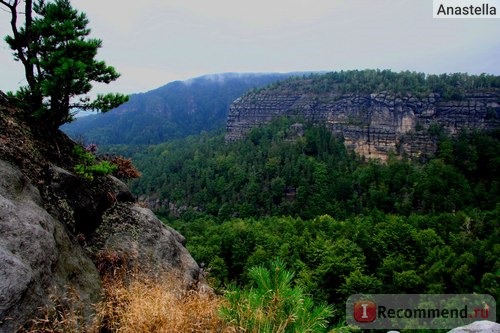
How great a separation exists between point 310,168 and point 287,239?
55239 mm

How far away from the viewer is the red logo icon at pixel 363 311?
23655 millimetres

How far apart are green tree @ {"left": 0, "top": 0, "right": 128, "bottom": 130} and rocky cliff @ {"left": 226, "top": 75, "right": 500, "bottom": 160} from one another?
12369cm

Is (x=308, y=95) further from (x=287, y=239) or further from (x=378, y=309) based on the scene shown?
(x=378, y=309)

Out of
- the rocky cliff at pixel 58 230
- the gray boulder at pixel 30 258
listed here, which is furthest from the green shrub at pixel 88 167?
the gray boulder at pixel 30 258

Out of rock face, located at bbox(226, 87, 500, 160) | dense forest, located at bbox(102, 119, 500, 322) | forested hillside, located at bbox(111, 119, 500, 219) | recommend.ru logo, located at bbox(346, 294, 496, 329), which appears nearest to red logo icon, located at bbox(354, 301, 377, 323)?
recommend.ru logo, located at bbox(346, 294, 496, 329)

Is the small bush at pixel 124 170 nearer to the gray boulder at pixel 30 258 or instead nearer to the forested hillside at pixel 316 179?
the gray boulder at pixel 30 258

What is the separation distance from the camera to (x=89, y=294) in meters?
6.57

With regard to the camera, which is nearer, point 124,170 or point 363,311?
point 124,170

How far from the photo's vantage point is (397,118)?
133250 millimetres

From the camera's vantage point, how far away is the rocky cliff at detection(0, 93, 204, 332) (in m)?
5.43

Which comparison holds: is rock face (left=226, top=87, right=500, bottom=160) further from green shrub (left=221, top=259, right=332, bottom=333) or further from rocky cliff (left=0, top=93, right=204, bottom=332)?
green shrub (left=221, top=259, right=332, bottom=333)

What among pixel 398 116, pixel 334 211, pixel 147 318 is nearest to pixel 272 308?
pixel 147 318

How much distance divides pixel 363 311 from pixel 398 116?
121073 millimetres

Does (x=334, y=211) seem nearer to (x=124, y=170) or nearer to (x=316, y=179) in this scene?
(x=316, y=179)
